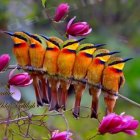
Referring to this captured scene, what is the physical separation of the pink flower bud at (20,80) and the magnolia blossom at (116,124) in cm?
23

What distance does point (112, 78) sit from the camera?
1798 mm

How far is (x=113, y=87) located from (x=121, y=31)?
3.83 m

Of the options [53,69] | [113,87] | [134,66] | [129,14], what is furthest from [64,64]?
[129,14]

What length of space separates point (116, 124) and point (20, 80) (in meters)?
0.28

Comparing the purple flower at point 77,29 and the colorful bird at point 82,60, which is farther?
the purple flower at point 77,29

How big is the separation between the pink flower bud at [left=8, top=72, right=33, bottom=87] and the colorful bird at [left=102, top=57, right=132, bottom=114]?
0.20 meters

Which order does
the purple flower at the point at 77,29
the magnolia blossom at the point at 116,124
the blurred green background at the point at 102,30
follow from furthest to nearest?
the blurred green background at the point at 102,30, the purple flower at the point at 77,29, the magnolia blossom at the point at 116,124

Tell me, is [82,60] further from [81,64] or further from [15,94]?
[15,94]

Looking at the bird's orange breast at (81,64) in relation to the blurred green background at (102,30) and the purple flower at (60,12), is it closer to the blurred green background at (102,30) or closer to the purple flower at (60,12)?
the purple flower at (60,12)

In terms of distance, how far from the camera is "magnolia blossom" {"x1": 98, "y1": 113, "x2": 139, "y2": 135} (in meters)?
1.76

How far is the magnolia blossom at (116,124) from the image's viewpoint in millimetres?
1763

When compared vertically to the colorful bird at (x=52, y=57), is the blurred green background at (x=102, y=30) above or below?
below

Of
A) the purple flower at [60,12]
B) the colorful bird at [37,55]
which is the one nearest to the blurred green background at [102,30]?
the purple flower at [60,12]

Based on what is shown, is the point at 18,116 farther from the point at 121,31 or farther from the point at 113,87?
the point at 121,31
